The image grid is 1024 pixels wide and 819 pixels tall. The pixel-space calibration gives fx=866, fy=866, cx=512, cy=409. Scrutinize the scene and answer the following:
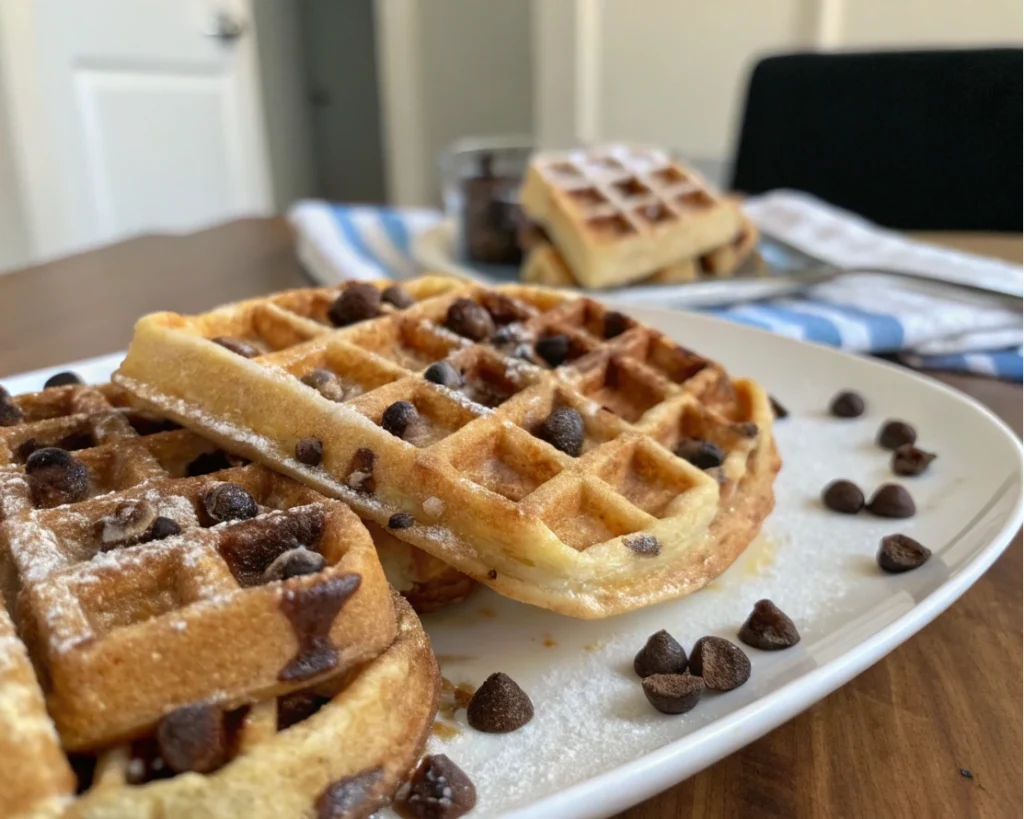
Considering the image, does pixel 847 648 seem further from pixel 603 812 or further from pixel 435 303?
pixel 435 303

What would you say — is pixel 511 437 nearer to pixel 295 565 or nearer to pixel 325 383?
pixel 325 383

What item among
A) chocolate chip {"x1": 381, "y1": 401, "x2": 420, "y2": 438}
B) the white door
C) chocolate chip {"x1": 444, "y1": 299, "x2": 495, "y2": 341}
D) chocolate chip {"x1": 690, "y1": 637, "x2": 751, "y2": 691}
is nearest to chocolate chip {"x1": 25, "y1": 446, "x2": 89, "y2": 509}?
chocolate chip {"x1": 381, "y1": 401, "x2": 420, "y2": 438}

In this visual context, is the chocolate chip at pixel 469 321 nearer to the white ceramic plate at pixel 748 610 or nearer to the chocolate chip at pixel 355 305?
the chocolate chip at pixel 355 305

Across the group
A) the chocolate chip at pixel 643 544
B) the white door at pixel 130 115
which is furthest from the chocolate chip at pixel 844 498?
the white door at pixel 130 115

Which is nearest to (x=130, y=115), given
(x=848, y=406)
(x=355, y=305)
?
(x=355, y=305)

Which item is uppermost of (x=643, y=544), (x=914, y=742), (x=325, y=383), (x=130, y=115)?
(x=130, y=115)

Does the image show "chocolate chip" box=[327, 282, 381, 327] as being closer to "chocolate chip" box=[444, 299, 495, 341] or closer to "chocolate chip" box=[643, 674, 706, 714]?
"chocolate chip" box=[444, 299, 495, 341]
